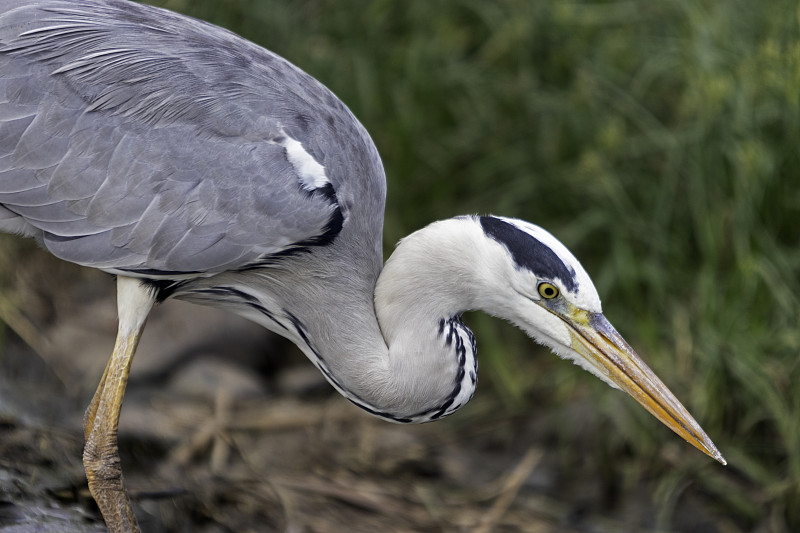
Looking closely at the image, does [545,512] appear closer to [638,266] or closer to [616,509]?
[616,509]

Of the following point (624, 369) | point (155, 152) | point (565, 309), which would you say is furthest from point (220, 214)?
point (624, 369)

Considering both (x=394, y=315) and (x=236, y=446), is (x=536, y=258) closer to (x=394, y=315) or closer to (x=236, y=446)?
(x=394, y=315)

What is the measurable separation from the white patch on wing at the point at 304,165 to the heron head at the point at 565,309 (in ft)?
1.73

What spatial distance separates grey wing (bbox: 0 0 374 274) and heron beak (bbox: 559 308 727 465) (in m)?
0.84

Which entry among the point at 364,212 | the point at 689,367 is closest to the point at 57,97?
the point at 364,212

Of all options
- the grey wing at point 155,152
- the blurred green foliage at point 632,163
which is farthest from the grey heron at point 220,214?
the blurred green foliage at point 632,163

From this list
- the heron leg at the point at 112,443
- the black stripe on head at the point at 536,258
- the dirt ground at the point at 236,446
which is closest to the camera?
the black stripe on head at the point at 536,258

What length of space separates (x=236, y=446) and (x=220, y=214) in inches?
54.7

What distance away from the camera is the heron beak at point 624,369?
10.3 ft

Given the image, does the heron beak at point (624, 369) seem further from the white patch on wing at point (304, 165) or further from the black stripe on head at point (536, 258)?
the white patch on wing at point (304, 165)

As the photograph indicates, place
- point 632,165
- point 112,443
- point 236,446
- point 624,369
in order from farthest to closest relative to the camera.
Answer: point 632,165 → point 236,446 → point 112,443 → point 624,369

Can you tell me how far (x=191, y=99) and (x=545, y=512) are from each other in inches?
93.9

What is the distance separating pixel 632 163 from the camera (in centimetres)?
524

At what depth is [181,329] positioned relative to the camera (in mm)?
5602
